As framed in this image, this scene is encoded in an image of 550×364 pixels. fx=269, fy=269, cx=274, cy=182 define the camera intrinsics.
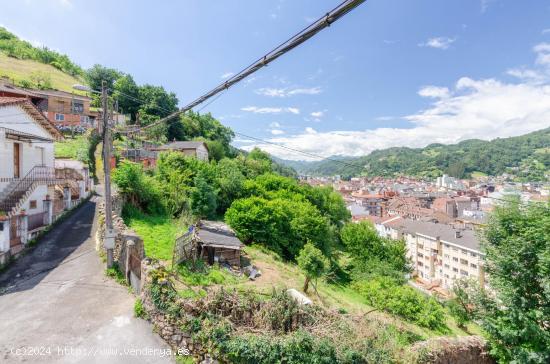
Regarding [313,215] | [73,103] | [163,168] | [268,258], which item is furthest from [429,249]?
[73,103]

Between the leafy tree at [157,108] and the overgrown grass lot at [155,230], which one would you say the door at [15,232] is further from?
the leafy tree at [157,108]

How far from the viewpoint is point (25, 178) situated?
14.1 m

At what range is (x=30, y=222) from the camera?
12898 millimetres

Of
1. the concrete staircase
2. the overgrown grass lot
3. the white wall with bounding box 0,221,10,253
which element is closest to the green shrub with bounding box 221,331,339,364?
the overgrown grass lot

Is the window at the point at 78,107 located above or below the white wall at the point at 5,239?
above

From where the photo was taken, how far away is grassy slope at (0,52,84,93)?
47.7 m

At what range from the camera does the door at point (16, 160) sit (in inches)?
558

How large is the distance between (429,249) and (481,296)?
40.8 m

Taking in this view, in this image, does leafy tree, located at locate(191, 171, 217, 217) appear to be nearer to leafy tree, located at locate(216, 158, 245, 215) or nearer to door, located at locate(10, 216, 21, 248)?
leafy tree, located at locate(216, 158, 245, 215)

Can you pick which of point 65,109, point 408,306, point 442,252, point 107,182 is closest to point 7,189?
point 107,182

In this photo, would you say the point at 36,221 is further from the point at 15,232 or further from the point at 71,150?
the point at 71,150

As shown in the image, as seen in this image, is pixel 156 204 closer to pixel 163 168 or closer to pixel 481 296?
pixel 163 168

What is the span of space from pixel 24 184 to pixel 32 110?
14.6 ft

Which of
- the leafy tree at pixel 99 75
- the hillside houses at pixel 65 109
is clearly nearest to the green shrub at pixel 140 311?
the hillside houses at pixel 65 109
